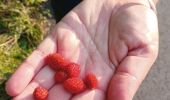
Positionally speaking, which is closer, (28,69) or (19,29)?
(28,69)

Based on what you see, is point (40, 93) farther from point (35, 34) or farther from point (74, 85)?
point (35, 34)

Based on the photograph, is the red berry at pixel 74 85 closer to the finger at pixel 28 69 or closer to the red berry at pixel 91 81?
the red berry at pixel 91 81

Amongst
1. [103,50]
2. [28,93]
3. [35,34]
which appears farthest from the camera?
[35,34]

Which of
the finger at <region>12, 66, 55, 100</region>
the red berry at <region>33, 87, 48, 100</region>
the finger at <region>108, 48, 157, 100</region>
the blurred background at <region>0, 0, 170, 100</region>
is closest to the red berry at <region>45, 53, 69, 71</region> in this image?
the finger at <region>12, 66, 55, 100</region>

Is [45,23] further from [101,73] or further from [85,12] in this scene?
[101,73]

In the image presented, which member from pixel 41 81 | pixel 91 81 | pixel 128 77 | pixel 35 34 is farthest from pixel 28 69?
pixel 35 34

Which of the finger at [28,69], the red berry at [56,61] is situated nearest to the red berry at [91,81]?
the red berry at [56,61]

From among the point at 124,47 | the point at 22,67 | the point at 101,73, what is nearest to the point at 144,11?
the point at 124,47
